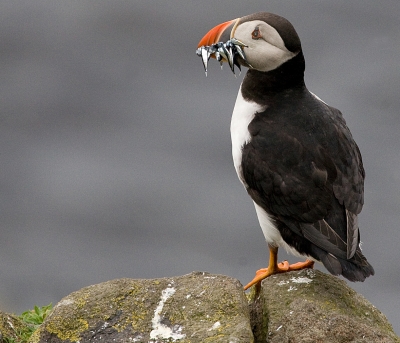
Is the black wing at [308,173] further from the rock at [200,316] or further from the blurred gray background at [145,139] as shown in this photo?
the blurred gray background at [145,139]

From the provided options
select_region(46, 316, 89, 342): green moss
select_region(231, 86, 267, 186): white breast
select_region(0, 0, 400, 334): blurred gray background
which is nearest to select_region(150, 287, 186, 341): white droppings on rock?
select_region(46, 316, 89, 342): green moss

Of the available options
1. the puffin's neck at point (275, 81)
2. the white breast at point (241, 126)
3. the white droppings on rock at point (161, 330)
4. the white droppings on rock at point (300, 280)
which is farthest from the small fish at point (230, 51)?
the white droppings on rock at point (161, 330)

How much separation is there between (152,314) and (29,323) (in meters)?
1.19

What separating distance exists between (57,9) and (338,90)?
5.88 meters

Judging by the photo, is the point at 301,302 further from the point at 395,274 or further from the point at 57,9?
the point at 57,9

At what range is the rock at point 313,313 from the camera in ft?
17.1

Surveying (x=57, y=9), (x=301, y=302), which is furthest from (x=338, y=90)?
(x=301, y=302)

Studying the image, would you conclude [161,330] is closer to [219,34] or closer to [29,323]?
[29,323]

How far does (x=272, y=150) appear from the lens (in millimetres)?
6551

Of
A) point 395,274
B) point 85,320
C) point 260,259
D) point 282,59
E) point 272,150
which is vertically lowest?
point 395,274

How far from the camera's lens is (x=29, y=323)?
623 centimetres

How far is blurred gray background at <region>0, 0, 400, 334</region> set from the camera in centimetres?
1297

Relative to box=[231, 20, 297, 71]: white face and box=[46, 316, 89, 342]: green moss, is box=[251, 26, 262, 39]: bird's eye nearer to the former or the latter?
box=[231, 20, 297, 71]: white face

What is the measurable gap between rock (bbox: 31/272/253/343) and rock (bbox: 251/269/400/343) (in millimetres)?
235
